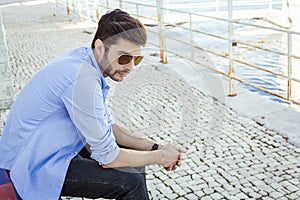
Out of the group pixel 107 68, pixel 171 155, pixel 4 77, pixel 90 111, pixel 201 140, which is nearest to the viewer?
pixel 90 111

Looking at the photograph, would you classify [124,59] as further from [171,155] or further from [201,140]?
[201,140]

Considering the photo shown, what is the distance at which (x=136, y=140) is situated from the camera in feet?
7.88

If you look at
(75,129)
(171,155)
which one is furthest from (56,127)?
(171,155)

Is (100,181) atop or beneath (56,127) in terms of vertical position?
beneath

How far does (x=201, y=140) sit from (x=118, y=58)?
89.9 inches

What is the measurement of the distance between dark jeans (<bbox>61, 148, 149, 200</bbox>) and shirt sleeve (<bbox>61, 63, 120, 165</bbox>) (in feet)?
0.27

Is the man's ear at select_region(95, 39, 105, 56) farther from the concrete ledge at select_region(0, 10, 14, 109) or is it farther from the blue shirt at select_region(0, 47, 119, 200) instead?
the concrete ledge at select_region(0, 10, 14, 109)

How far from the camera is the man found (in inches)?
74.0

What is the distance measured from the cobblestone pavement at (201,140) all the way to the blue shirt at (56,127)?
1.37 metres

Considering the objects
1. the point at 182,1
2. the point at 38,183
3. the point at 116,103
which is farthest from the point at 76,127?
the point at 182,1

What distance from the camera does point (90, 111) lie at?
186 cm

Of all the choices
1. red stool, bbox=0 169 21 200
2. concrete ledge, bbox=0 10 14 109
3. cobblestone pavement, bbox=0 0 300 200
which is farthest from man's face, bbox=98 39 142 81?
concrete ledge, bbox=0 10 14 109

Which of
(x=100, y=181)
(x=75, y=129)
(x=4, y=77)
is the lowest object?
(x=4, y=77)

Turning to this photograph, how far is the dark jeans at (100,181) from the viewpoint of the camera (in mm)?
1958
